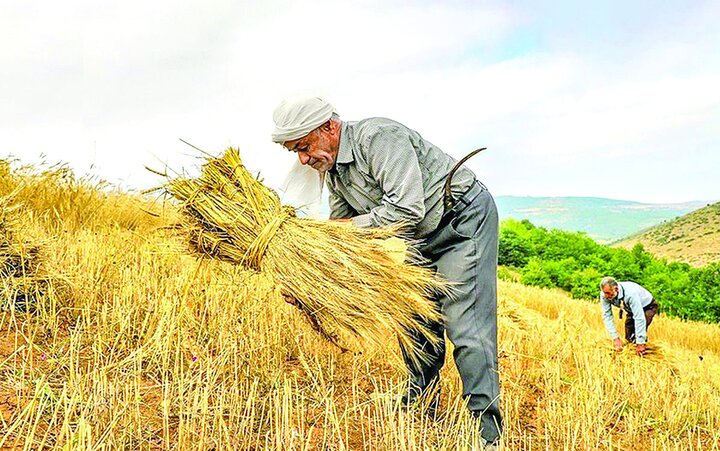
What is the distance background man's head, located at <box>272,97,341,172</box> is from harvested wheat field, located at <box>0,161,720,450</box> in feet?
2.23

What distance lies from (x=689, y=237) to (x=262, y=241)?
166 ft

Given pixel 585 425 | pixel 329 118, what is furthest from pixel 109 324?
pixel 585 425

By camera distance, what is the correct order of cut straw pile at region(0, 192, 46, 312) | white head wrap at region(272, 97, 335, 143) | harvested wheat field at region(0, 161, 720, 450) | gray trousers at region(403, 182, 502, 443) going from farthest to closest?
cut straw pile at region(0, 192, 46, 312) < gray trousers at region(403, 182, 502, 443) < white head wrap at region(272, 97, 335, 143) < harvested wheat field at region(0, 161, 720, 450)

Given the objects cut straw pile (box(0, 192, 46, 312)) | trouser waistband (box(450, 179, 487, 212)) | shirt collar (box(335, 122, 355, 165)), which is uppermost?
shirt collar (box(335, 122, 355, 165))

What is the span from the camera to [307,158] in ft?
9.12

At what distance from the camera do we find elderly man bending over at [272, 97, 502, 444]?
2.61m

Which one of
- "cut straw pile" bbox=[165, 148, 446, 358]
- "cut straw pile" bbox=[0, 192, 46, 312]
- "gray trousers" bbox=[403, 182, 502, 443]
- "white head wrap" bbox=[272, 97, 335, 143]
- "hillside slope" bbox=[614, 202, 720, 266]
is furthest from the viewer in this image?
"hillside slope" bbox=[614, 202, 720, 266]

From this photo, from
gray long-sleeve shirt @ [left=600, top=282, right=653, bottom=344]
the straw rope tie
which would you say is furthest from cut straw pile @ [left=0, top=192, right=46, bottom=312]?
gray long-sleeve shirt @ [left=600, top=282, right=653, bottom=344]

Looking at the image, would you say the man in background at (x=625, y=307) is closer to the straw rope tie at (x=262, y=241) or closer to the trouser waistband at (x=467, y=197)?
the trouser waistband at (x=467, y=197)

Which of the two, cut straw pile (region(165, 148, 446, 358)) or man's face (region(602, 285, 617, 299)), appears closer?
cut straw pile (region(165, 148, 446, 358))

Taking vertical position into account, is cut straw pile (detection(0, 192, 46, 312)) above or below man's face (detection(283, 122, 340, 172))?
below

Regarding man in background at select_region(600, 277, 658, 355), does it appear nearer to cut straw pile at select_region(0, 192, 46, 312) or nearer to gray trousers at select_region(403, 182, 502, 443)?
gray trousers at select_region(403, 182, 502, 443)

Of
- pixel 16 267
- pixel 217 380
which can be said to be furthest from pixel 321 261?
pixel 16 267

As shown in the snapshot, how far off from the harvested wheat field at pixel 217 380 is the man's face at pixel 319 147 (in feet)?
2.16
